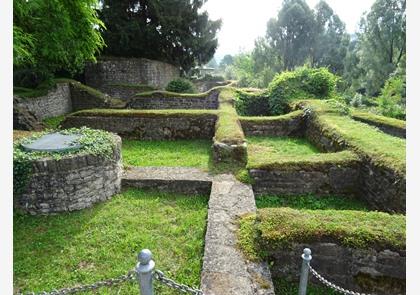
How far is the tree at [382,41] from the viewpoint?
2934cm

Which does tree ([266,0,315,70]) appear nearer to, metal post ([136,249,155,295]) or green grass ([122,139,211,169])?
green grass ([122,139,211,169])

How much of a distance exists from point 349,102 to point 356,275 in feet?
83.9

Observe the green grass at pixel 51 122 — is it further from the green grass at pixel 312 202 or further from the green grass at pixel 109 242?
the green grass at pixel 312 202

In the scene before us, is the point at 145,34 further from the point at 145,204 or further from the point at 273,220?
the point at 273,220

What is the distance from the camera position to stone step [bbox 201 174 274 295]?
3400 mm

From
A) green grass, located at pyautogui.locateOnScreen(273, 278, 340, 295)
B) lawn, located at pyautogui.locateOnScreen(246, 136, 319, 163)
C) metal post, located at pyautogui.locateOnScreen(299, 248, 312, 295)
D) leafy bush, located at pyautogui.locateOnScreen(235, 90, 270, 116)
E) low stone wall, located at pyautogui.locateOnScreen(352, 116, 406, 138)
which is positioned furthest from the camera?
leafy bush, located at pyautogui.locateOnScreen(235, 90, 270, 116)

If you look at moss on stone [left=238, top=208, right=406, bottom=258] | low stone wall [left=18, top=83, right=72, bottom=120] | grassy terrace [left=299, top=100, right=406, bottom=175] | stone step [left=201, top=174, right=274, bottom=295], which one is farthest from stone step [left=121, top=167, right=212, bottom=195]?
low stone wall [left=18, top=83, right=72, bottom=120]

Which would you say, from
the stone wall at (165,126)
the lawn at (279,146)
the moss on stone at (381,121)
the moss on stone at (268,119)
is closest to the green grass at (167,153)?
the stone wall at (165,126)

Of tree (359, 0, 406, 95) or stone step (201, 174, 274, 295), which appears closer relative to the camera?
stone step (201, 174, 274, 295)

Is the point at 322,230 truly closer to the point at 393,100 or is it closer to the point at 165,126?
the point at 165,126

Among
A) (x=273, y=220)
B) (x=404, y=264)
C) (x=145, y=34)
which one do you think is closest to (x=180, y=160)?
(x=273, y=220)

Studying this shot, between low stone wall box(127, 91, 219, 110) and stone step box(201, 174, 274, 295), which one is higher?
low stone wall box(127, 91, 219, 110)

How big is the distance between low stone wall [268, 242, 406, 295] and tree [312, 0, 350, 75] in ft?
132

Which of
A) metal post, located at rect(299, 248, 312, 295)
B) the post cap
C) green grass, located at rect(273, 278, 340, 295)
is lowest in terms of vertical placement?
green grass, located at rect(273, 278, 340, 295)
